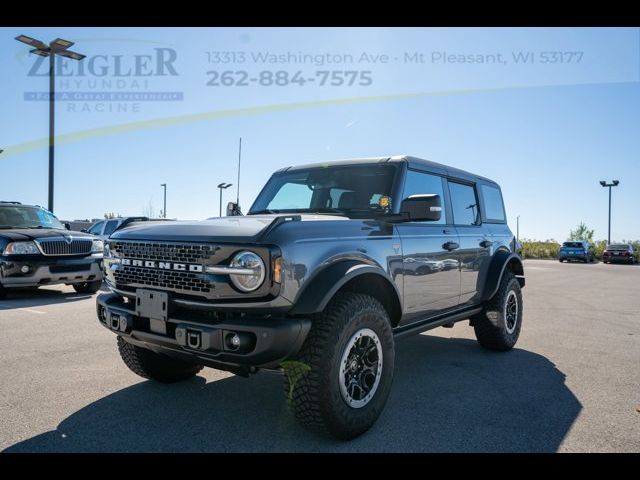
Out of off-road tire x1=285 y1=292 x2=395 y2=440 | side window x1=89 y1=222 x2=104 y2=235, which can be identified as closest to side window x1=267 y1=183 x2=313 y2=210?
off-road tire x1=285 y1=292 x2=395 y2=440

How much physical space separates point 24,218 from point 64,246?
155cm

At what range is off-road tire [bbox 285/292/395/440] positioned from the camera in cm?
267

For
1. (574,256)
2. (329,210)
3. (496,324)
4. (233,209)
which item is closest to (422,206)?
(329,210)

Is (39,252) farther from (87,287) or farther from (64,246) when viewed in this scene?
(87,287)

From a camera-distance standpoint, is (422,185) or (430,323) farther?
(422,185)

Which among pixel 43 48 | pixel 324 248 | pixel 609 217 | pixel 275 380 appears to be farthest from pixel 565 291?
pixel 609 217

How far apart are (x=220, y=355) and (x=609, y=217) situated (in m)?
44.7

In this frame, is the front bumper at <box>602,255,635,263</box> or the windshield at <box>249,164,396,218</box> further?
the front bumper at <box>602,255,635,263</box>

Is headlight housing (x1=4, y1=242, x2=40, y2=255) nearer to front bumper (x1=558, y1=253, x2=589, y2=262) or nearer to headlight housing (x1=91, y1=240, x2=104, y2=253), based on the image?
headlight housing (x1=91, y1=240, x2=104, y2=253)

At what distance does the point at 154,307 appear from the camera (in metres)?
2.88

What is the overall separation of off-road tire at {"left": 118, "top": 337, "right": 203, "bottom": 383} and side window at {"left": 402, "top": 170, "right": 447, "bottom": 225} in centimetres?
229

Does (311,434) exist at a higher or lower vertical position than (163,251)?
lower

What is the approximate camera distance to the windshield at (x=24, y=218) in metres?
9.18
